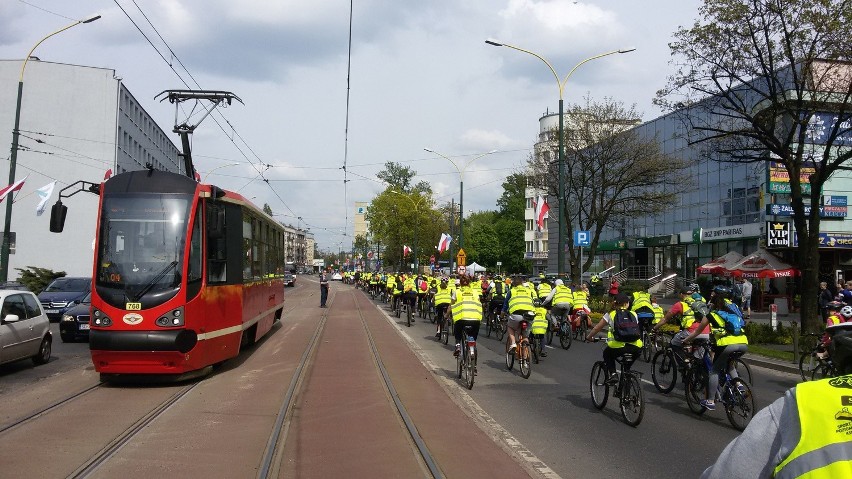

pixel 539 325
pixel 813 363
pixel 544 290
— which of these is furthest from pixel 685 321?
pixel 544 290

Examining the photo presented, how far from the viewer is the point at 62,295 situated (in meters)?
22.2

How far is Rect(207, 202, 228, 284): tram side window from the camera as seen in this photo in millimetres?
11055

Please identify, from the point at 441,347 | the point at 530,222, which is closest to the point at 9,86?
the point at 441,347

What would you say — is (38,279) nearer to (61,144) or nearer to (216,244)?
(61,144)

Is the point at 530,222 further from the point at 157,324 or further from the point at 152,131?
the point at 157,324

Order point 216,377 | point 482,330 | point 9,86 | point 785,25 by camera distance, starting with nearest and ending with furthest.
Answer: point 216,377
point 785,25
point 482,330
point 9,86

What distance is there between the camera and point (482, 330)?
23.5 metres

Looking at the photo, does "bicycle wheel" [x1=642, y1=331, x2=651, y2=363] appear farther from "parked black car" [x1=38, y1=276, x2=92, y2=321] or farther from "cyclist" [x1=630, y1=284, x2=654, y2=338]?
"parked black car" [x1=38, y1=276, x2=92, y2=321]

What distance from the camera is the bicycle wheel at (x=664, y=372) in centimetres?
1073

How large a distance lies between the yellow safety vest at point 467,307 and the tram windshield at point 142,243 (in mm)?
4461

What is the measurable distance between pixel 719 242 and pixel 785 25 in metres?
25.6

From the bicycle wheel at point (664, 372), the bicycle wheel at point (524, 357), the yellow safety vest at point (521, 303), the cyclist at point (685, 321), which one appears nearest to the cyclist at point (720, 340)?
the cyclist at point (685, 321)

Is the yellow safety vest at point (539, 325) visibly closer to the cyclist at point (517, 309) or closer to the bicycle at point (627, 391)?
the cyclist at point (517, 309)

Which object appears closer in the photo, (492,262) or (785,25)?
(785,25)
